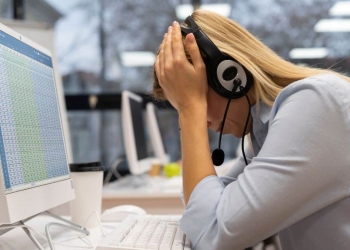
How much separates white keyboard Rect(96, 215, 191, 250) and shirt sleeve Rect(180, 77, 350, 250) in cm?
6

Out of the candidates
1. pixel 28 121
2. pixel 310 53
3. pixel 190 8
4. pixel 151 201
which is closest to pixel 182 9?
pixel 190 8

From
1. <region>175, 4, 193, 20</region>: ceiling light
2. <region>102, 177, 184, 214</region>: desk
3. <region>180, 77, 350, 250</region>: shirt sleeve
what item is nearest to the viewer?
<region>180, 77, 350, 250</region>: shirt sleeve

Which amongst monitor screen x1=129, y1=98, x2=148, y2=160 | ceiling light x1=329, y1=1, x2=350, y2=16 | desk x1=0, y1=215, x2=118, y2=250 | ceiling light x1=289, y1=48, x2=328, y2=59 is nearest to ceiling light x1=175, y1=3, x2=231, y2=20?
ceiling light x1=289, y1=48, x2=328, y2=59

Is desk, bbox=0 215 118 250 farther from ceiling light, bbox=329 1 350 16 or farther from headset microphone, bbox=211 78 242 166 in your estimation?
ceiling light, bbox=329 1 350 16

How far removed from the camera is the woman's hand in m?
0.83

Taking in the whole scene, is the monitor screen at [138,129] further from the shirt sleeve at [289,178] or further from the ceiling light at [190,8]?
the shirt sleeve at [289,178]

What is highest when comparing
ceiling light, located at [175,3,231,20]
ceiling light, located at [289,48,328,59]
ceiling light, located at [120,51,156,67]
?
ceiling light, located at [175,3,231,20]

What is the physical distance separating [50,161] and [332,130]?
0.62m

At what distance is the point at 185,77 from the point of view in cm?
84

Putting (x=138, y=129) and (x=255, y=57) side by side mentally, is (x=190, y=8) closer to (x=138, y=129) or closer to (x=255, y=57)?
(x=138, y=129)

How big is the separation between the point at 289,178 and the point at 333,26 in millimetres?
3060

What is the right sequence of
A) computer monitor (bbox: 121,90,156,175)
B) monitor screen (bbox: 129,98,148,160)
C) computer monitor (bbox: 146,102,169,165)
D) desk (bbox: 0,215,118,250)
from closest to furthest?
desk (bbox: 0,215,118,250), computer monitor (bbox: 121,90,156,175), monitor screen (bbox: 129,98,148,160), computer monitor (bbox: 146,102,169,165)

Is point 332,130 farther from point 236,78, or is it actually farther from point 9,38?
point 9,38

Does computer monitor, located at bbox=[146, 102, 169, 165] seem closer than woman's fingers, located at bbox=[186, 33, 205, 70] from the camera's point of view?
No
